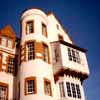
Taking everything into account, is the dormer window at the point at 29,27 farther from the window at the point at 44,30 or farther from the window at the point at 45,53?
the window at the point at 45,53

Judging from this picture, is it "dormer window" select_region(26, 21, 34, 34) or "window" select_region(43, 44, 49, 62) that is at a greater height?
"dormer window" select_region(26, 21, 34, 34)

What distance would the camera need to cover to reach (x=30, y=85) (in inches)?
898

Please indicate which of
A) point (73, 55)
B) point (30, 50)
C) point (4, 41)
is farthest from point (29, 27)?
point (73, 55)

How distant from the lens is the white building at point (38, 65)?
23141 millimetres

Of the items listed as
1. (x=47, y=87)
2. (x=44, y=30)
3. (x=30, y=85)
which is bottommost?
(x=47, y=87)

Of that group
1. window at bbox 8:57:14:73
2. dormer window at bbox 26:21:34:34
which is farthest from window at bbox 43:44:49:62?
window at bbox 8:57:14:73

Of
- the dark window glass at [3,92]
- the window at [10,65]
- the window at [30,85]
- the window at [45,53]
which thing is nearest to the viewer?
the window at [30,85]

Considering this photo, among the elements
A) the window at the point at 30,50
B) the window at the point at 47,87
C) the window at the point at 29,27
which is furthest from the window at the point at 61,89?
the window at the point at 29,27

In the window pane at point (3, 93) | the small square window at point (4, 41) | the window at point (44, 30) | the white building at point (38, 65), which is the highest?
the window at point (44, 30)

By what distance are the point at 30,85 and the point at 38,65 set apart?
9.51 feet

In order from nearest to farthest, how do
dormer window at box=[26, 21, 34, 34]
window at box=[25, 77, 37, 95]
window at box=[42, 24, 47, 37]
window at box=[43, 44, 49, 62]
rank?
window at box=[25, 77, 37, 95]
window at box=[43, 44, 49, 62]
dormer window at box=[26, 21, 34, 34]
window at box=[42, 24, 47, 37]

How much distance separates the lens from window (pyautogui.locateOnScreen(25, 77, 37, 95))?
73.0 ft

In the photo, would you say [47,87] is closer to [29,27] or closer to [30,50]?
[30,50]

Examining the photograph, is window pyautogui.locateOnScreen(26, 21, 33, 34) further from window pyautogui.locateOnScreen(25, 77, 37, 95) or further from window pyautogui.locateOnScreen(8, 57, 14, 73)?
window pyautogui.locateOnScreen(25, 77, 37, 95)
